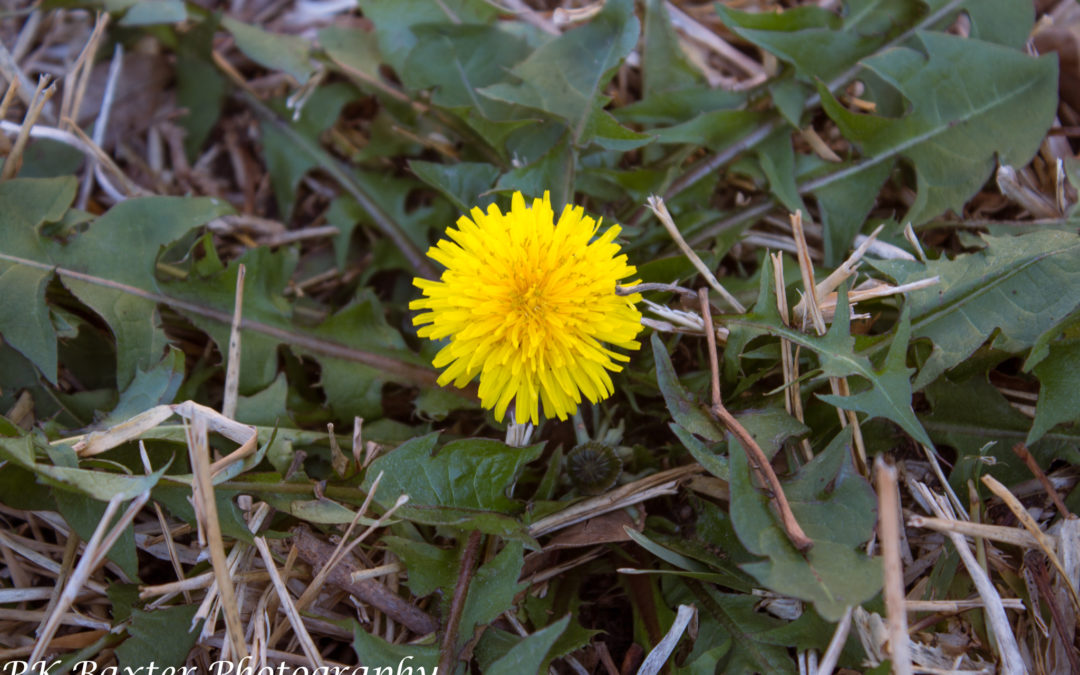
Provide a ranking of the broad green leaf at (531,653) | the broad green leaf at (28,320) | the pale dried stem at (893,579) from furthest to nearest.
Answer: the broad green leaf at (28,320), the broad green leaf at (531,653), the pale dried stem at (893,579)

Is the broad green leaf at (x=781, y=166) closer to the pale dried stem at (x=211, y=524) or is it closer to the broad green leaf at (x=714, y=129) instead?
the broad green leaf at (x=714, y=129)

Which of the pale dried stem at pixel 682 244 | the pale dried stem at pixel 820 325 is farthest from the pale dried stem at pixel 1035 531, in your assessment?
the pale dried stem at pixel 682 244

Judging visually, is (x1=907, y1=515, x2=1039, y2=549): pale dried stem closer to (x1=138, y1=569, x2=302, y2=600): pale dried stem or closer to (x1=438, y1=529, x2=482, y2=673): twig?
(x1=438, y1=529, x2=482, y2=673): twig

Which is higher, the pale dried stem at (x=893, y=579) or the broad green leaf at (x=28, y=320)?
the broad green leaf at (x=28, y=320)

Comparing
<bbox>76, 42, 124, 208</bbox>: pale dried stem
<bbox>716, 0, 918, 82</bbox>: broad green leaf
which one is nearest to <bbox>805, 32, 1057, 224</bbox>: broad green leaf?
<bbox>716, 0, 918, 82</bbox>: broad green leaf

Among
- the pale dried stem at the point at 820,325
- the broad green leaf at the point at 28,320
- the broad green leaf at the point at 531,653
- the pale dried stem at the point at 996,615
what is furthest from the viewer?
the broad green leaf at the point at 28,320

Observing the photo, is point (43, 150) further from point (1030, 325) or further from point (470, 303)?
point (1030, 325)

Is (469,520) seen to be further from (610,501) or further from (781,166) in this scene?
(781,166)
